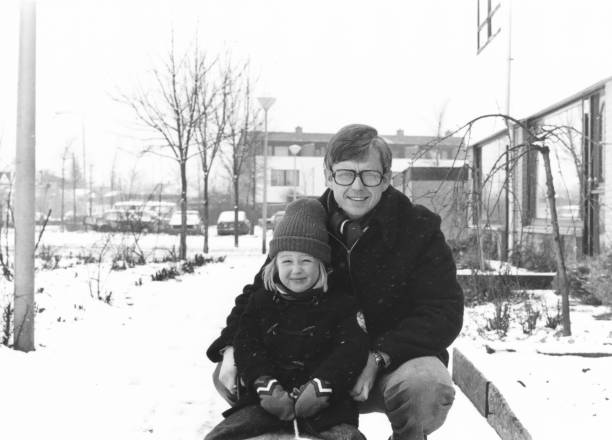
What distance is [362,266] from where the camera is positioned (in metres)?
2.57

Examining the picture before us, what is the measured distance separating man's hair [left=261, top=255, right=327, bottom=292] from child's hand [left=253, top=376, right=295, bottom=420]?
428 mm

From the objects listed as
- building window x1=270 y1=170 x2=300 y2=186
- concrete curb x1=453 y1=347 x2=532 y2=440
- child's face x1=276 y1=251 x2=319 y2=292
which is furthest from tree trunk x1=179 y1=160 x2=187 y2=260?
building window x1=270 y1=170 x2=300 y2=186

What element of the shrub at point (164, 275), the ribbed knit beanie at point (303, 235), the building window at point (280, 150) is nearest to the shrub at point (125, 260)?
the shrub at point (164, 275)

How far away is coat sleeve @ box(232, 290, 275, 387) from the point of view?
2.36 m

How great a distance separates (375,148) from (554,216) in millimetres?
2492

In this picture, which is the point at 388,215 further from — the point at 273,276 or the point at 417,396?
the point at 417,396

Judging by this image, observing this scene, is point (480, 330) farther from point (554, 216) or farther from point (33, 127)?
point (33, 127)

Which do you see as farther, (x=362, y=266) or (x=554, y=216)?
(x=554, y=216)

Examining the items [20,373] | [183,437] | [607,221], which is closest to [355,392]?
[183,437]

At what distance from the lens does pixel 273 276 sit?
260 cm

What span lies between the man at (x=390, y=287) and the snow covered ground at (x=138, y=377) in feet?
2.57

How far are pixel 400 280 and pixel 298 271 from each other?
0.44m

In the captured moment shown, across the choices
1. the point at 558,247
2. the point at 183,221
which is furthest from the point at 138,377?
the point at 183,221

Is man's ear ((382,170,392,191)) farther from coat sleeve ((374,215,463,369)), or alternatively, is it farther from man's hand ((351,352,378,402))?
man's hand ((351,352,378,402))
